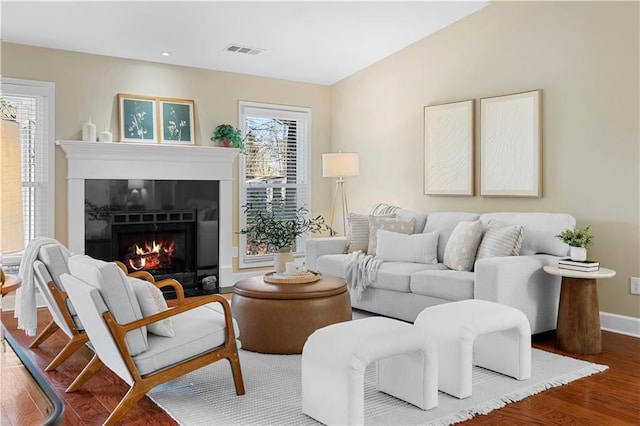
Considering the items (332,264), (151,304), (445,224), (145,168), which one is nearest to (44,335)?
(151,304)

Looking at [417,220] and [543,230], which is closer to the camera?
[543,230]

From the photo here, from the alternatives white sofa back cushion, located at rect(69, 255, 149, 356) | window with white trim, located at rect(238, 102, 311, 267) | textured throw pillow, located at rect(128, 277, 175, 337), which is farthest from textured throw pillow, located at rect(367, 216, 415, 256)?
white sofa back cushion, located at rect(69, 255, 149, 356)

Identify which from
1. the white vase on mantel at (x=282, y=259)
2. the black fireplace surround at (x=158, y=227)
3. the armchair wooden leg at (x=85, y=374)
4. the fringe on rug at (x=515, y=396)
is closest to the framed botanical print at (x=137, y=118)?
the black fireplace surround at (x=158, y=227)

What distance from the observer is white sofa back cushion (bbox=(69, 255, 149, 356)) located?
8.64ft

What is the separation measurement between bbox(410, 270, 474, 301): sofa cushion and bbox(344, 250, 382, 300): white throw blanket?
1.49ft

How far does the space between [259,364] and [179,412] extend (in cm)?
84

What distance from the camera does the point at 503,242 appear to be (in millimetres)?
4398

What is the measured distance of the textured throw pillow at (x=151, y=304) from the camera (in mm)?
2807

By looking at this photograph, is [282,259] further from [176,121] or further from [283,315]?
[176,121]

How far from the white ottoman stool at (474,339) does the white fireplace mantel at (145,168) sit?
12.4 feet

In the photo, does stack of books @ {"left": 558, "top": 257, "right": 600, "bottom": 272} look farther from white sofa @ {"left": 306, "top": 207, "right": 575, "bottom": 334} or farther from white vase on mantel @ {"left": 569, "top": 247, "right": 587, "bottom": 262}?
white sofa @ {"left": 306, "top": 207, "right": 575, "bottom": 334}

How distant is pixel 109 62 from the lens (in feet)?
19.2

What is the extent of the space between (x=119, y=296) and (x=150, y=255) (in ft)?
12.1

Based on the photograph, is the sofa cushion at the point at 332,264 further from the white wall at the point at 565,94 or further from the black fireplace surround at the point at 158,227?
the black fireplace surround at the point at 158,227
